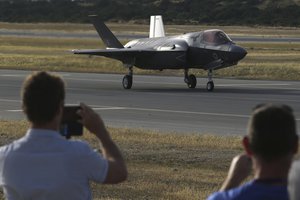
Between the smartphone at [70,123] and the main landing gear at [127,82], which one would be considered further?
the main landing gear at [127,82]

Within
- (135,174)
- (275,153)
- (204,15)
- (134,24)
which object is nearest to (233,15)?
(204,15)

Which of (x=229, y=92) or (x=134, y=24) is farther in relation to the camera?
(x=134, y=24)

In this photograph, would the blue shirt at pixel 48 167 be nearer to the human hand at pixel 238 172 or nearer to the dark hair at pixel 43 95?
the dark hair at pixel 43 95

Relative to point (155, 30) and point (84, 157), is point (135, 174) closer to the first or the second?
point (84, 157)

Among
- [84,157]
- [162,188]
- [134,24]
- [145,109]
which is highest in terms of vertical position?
[84,157]

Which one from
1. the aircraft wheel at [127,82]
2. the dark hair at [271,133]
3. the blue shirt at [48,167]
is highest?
the dark hair at [271,133]

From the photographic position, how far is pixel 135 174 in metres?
13.1

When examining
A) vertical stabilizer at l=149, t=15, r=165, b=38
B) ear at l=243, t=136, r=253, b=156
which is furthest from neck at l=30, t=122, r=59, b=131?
vertical stabilizer at l=149, t=15, r=165, b=38

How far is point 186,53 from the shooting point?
3319 centimetres

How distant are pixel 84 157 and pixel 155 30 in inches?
1301

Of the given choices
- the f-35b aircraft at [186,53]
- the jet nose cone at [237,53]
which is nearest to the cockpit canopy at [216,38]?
the f-35b aircraft at [186,53]

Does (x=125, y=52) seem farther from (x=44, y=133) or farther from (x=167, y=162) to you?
(x=44, y=133)

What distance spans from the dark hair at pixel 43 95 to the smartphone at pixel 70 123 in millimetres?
152

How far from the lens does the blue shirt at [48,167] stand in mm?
5578
